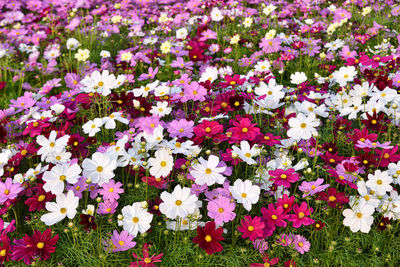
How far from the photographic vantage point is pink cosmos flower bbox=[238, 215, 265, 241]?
58.1 inches

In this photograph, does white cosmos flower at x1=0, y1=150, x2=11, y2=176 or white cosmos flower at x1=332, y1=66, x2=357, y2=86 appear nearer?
white cosmos flower at x1=0, y1=150, x2=11, y2=176

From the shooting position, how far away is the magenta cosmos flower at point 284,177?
1580 mm

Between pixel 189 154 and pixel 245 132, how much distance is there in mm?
312

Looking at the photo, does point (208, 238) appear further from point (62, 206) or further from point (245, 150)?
point (62, 206)

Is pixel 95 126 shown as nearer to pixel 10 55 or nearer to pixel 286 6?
pixel 10 55

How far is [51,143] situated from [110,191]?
0.43 meters

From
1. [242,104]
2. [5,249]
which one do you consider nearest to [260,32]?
[242,104]

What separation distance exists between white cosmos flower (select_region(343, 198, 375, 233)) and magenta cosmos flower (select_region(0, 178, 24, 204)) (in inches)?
57.8

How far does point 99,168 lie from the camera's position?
5.47ft

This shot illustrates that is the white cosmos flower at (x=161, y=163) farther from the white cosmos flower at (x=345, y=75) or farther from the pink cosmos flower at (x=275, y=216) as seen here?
the white cosmos flower at (x=345, y=75)

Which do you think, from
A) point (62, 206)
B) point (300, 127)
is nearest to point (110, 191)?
point (62, 206)

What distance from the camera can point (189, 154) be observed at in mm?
1710

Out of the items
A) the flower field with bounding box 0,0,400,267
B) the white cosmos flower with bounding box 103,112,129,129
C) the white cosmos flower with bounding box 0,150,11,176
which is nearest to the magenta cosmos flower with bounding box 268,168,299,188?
the flower field with bounding box 0,0,400,267

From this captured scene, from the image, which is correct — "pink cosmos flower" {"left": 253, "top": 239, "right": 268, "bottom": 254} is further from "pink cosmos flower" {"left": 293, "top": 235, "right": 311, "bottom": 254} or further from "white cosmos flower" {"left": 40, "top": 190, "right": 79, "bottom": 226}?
"white cosmos flower" {"left": 40, "top": 190, "right": 79, "bottom": 226}
